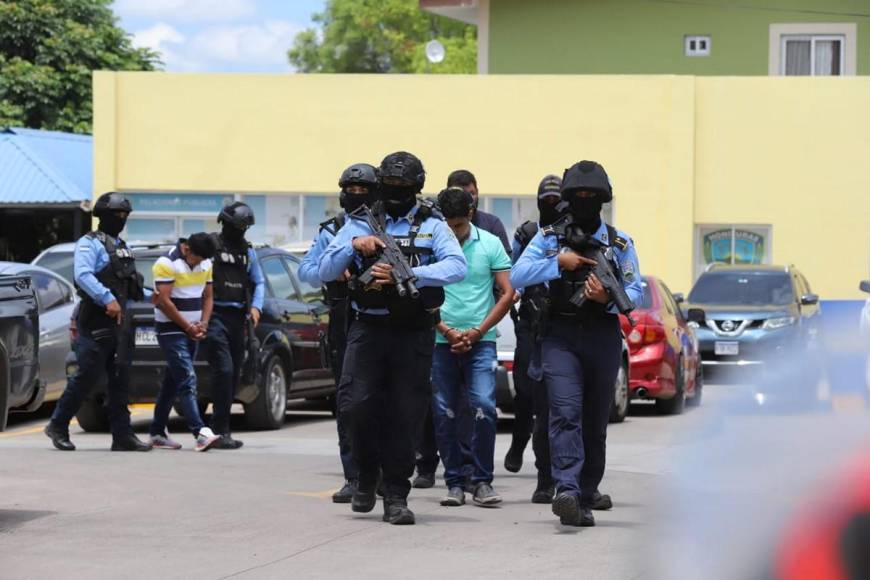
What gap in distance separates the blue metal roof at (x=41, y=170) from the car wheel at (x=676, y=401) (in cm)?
1914

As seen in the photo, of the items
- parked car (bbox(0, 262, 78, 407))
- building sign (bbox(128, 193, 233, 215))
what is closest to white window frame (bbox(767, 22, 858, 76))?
building sign (bbox(128, 193, 233, 215))

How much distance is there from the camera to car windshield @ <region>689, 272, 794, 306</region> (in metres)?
22.5

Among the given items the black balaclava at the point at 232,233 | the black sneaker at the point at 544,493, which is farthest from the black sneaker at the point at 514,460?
the black balaclava at the point at 232,233

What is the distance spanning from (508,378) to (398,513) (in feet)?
18.4

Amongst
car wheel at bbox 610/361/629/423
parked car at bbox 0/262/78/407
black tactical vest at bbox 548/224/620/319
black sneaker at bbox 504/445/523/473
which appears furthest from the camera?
car wheel at bbox 610/361/629/423

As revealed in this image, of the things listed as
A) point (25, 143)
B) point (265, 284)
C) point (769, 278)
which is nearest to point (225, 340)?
point (265, 284)

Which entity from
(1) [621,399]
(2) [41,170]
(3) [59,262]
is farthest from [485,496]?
(2) [41,170]

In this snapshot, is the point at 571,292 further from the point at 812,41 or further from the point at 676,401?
the point at 812,41

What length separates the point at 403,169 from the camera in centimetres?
894

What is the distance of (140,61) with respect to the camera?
46.7 meters

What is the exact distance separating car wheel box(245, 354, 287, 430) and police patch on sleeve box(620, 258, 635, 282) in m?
5.89

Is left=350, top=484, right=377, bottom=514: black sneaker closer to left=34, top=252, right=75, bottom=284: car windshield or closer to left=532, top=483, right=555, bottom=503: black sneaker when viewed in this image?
left=532, top=483, right=555, bottom=503: black sneaker

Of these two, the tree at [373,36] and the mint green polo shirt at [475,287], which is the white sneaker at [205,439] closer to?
the mint green polo shirt at [475,287]

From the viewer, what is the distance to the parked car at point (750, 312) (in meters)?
21.2
